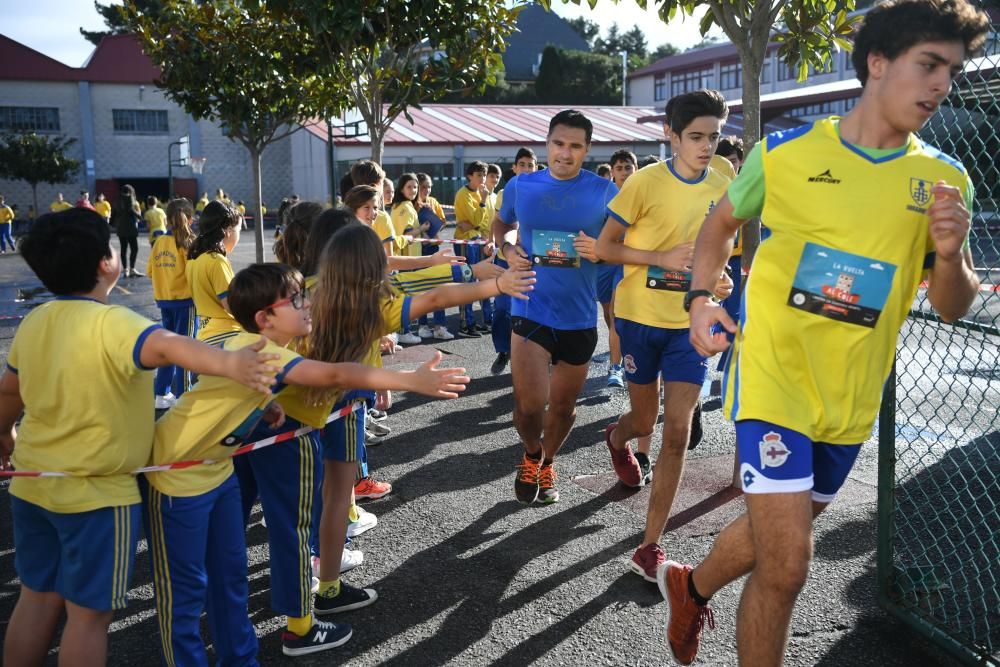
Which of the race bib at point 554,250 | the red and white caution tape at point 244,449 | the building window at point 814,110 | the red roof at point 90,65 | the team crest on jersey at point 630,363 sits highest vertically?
the red roof at point 90,65

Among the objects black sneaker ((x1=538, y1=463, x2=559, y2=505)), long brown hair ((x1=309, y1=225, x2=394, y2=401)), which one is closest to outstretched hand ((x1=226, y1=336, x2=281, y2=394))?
long brown hair ((x1=309, y1=225, x2=394, y2=401))

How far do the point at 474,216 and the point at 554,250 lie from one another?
7.07 m

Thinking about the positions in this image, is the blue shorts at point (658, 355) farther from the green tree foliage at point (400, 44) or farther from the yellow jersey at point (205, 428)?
the green tree foliage at point (400, 44)

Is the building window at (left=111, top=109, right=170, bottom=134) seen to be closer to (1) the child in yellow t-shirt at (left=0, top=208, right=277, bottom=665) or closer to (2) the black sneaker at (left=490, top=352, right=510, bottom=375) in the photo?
(2) the black sneaker at (left=490, top=352, right=510, bottom=375)

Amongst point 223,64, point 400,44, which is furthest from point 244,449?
point 223,64

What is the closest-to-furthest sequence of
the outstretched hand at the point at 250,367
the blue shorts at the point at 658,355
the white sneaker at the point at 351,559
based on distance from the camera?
the outstretched hand at the point at 250,367
the white sneaker at the point at 351,559
the blue shorts at the point at 658,355

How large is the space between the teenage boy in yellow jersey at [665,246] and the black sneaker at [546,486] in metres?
0.74

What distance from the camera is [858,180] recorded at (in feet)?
8.26

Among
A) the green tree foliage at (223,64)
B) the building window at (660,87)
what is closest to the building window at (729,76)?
the building window at (660,87)

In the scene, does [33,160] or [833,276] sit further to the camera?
[33,160]

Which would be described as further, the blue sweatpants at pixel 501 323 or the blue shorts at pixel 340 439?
the blue sweatpants at pixel 501 323

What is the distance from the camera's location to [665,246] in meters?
4.47

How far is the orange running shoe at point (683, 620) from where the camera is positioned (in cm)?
308

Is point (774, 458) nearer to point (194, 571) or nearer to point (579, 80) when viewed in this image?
point (194, 571)
